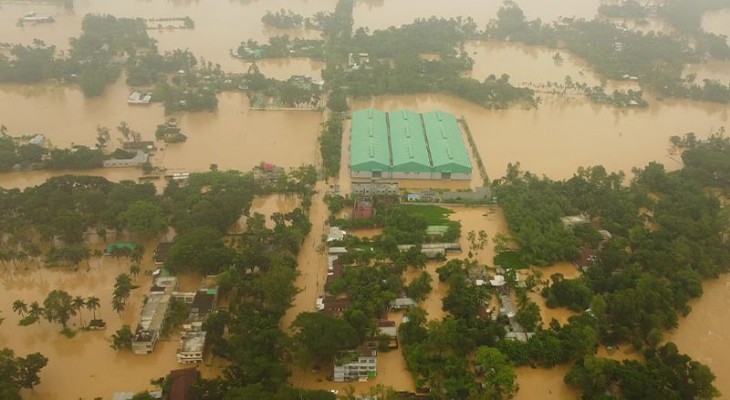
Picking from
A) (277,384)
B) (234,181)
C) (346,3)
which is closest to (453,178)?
(234,181)

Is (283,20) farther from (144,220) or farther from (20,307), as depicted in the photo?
(20,307)

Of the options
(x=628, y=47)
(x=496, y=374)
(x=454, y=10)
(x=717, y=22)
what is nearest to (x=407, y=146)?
(x=496, y=374)

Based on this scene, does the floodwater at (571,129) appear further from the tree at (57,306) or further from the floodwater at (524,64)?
the tree at (57,306)

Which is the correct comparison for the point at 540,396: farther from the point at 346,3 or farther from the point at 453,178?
the point at 346,3

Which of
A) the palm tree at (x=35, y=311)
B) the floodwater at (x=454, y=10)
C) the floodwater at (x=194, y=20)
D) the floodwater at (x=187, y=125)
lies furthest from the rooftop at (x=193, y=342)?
the floodwater at (x=454, y=10)

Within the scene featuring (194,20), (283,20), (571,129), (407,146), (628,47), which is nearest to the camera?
(407,146)

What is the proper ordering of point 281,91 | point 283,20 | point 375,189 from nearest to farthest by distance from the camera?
point 375,189 < point 281,91 < point 283,20

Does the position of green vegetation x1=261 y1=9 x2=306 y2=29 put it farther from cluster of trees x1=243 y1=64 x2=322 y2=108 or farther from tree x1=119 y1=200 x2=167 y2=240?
tree x1=119 y1=200 x2=167 y2=240

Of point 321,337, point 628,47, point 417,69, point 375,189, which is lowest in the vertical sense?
point 321,337
